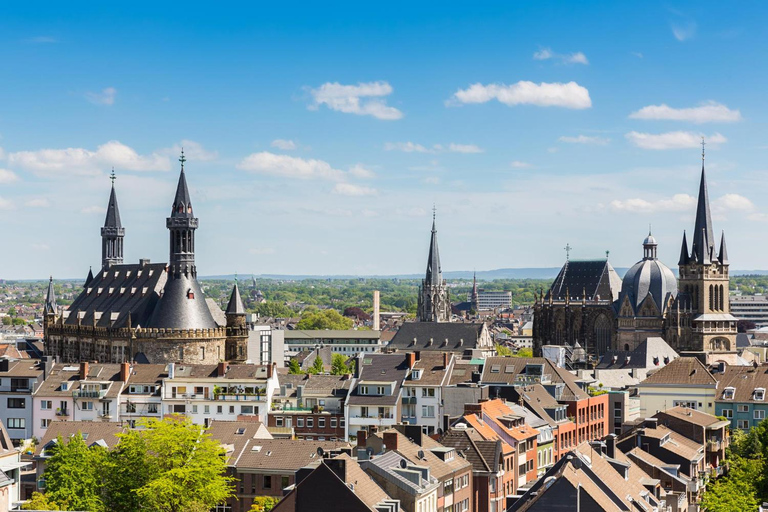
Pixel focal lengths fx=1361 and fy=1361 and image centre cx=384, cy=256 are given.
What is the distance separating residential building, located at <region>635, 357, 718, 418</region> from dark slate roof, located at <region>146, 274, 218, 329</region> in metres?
50.0

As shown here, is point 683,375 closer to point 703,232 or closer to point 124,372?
point 124,372

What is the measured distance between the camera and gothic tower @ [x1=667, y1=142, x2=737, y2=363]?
195 m

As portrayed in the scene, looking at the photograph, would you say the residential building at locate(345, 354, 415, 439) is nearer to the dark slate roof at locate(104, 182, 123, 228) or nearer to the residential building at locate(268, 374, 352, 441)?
the residential building at locate(268, 374, 352, 441)

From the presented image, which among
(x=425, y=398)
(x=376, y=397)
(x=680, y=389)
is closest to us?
(x=376, y=397)

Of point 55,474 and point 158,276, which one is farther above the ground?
point 158,276

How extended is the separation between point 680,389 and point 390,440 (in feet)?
161

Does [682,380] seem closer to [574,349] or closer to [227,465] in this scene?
[227,465]

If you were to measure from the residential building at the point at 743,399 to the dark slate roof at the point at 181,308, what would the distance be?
2269 inches

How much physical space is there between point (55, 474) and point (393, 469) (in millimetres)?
23161

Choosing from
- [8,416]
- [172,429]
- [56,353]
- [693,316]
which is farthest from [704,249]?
[172,429]

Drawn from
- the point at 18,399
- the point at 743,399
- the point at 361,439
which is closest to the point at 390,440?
the point at 361,439

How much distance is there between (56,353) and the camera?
165m

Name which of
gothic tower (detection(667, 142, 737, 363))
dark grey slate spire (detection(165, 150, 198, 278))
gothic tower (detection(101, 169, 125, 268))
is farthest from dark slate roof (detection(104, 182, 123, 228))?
gothic tower (detection(667, 142, 737, 363))

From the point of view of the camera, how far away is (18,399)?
11756 centimetres
